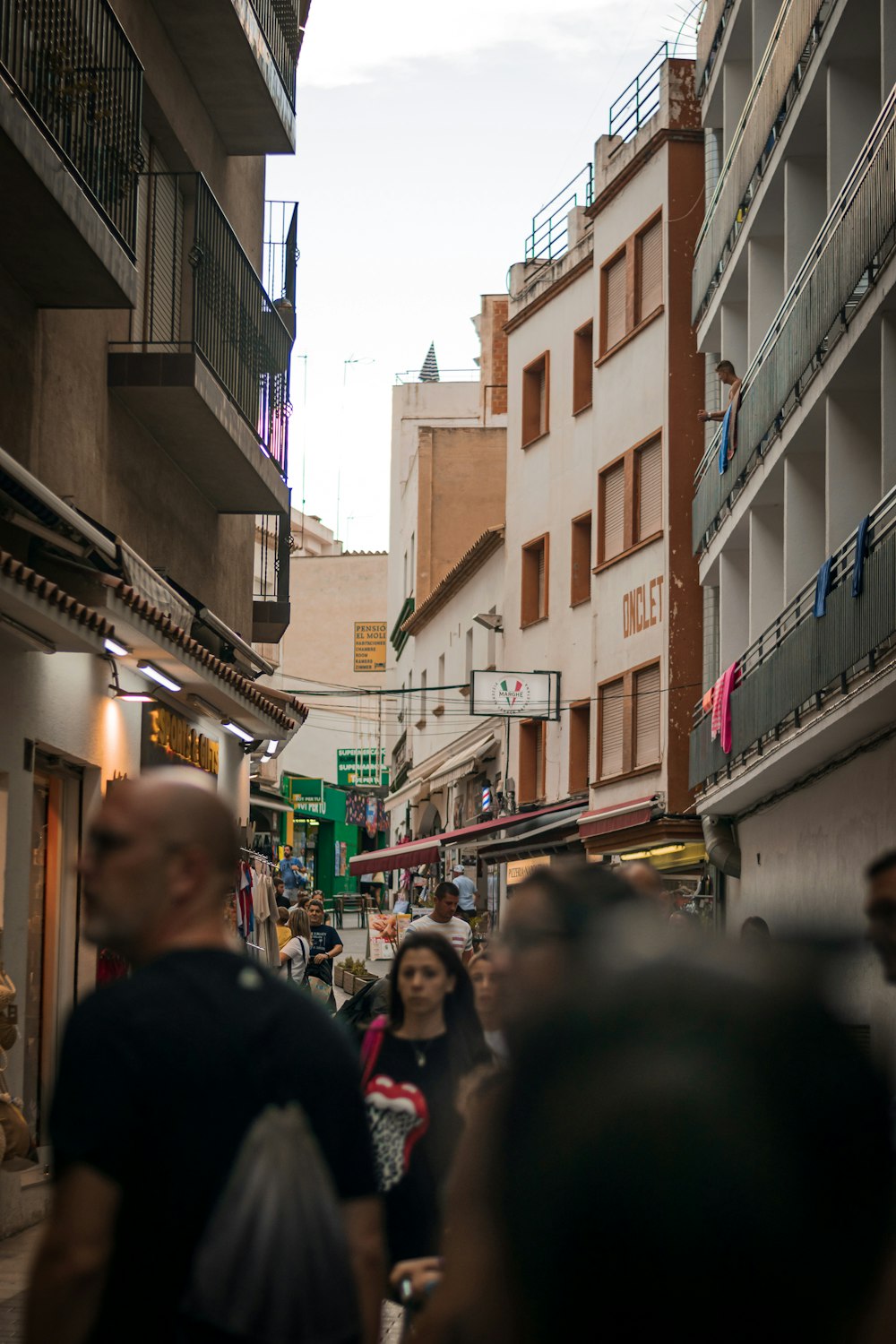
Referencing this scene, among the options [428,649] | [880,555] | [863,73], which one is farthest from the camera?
[428,649]

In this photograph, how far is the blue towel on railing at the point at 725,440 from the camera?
24266 millimetres

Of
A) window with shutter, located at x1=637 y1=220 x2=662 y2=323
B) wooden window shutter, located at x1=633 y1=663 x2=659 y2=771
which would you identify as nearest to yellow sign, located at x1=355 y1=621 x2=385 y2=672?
window with shutter, located at x1=637 y1=220 x2=662 y2=323

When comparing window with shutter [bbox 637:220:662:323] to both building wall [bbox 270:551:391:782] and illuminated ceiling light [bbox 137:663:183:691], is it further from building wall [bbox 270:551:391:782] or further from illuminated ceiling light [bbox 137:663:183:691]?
building wall [bbox 270:551:391:782]

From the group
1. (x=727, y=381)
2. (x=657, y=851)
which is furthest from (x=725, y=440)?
(x=657, y=851)

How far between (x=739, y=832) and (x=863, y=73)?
10.7 m

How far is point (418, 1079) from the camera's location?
18.9 ft

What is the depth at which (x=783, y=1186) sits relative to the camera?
2.06 m

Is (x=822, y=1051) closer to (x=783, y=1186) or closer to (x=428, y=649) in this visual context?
(x=783, y=1186)

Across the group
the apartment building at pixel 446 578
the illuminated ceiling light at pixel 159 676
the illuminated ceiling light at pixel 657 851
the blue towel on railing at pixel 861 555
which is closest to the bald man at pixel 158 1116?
the illuminated ceiling light at pixel 159 676

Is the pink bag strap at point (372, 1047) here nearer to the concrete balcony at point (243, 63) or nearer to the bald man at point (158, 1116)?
the bald man at point (158, 1116)

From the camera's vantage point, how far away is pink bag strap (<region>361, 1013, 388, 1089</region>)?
578cm

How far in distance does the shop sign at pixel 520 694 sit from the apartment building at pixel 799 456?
18.3 feet

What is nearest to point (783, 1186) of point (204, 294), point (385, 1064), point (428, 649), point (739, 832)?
point (385, 1064)

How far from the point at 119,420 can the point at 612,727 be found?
17257 millimetres
